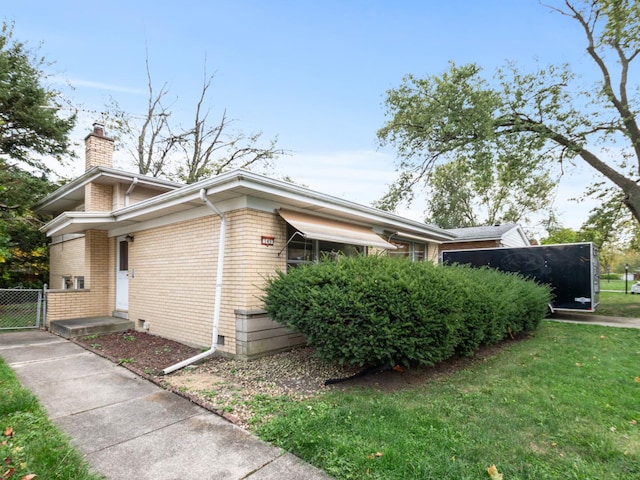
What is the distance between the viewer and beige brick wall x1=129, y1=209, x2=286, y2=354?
6.56 metres

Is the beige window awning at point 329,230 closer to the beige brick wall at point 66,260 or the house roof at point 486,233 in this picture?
the beige brick wall at point 66,260

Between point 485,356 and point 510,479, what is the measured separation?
4.55m

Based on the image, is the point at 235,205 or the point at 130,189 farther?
the point at 130,189

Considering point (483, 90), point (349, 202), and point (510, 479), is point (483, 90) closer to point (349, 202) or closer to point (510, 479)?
point (349, 202)

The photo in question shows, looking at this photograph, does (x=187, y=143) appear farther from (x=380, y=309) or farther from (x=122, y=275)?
(x=380, y=309)

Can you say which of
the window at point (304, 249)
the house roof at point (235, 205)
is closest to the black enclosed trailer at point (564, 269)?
the house roof at point (235, 205)

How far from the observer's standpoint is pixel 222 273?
22.2ft

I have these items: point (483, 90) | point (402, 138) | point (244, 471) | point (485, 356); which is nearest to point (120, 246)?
point (244, 471)

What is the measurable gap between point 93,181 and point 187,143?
17.3 meters

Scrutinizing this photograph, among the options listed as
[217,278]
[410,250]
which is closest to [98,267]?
[217,278]

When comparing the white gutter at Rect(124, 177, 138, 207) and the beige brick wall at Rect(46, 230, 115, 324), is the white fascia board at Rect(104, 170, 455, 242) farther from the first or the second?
the beige brick wall at Rect(46, 230, 115, 324)

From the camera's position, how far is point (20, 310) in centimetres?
1255

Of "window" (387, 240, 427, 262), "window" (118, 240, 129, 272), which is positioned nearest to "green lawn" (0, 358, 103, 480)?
"window" (118, 240, 129, 272)

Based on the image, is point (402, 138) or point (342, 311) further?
point (402, 138)
